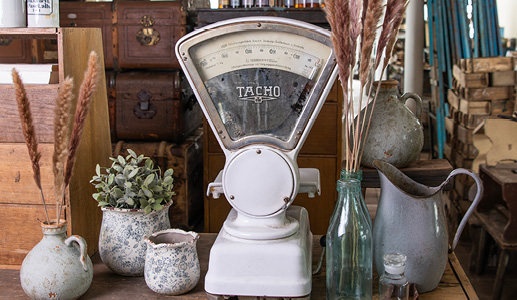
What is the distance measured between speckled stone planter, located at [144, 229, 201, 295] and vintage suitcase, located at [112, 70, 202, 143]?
1675mm

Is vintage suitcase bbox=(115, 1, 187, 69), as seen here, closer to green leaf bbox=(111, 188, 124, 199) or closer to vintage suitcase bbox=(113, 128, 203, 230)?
vintage suitcase bbox=(113, 128, 203, 230)

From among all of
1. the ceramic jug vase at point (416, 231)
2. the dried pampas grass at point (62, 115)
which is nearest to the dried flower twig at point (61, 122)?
the dried pampas grass at point (62, 115)

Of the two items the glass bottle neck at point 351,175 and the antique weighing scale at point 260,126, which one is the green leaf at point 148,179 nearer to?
the antique weighing scale at point 260,126

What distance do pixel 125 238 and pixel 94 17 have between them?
1930 millimetres

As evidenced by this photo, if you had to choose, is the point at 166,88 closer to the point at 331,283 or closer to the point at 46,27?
the point at 46,27

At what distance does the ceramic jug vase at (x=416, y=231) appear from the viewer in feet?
4.35

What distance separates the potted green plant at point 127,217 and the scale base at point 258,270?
0.73 feet

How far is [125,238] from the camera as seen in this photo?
1415 mm

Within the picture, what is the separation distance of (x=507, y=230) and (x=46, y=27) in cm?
247

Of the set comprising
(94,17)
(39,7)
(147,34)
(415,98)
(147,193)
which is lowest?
(147,193)

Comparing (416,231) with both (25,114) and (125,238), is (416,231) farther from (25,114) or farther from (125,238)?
(25,114)

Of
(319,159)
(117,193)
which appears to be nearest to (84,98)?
(117,193)

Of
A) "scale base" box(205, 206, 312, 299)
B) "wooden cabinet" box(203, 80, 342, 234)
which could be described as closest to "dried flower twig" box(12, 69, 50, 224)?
"scale base" box(205, 206, 312, 299)

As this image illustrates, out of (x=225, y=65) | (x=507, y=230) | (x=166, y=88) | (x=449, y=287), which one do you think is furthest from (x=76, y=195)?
(x=507, y=230)
